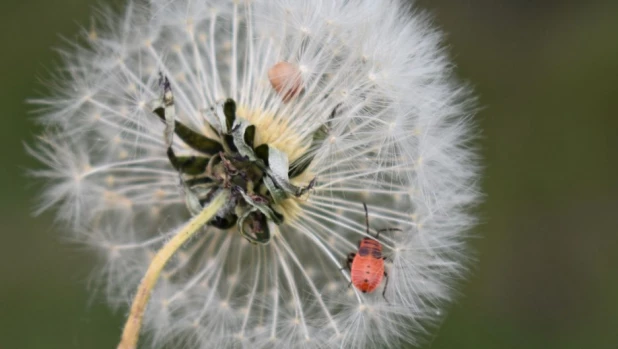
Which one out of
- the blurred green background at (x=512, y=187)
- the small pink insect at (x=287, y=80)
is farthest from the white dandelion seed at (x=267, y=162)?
the blurred green background at (x=512, y=187)

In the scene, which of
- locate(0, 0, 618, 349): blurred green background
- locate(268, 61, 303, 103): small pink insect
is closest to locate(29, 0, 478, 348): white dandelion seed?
locate(268, 61, 303, 103): small pink insect

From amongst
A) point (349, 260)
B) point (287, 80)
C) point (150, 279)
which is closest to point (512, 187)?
point (349, 260)

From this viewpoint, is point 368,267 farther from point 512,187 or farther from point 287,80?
point 512,187

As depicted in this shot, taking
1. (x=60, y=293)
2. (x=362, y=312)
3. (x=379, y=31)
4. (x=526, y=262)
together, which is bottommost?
(x=60, y=293)

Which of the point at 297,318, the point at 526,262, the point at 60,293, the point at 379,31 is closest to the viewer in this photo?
the point at 379,31

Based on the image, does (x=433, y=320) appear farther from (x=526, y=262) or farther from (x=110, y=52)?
(x=526, y=262)

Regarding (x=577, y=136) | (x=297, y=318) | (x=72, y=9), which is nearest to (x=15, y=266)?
(x=72, y=9)

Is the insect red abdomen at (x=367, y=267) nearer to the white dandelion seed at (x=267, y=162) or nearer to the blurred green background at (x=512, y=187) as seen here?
the white dandelion seed at (x=267, y=162)
